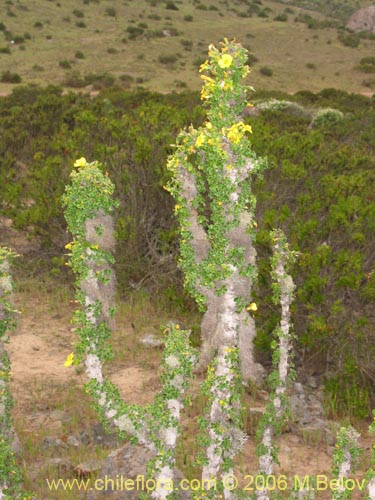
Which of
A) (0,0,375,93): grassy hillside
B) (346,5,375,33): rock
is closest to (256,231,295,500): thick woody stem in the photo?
(0,0,375,93): grassy hillside

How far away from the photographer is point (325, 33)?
1571 inches

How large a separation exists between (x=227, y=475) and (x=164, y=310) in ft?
10.9

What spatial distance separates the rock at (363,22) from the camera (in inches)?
1748

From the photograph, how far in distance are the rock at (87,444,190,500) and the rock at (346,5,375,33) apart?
4767 cm

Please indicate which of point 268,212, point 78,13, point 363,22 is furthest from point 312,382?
point 363,22

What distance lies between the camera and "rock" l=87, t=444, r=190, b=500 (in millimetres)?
2734

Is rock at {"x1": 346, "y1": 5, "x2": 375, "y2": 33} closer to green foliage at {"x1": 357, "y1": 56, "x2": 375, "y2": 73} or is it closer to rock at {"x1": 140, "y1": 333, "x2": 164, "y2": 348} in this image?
green foliage at {"x1": 357, "y1": 56, "x2": 375, "y2": 73}

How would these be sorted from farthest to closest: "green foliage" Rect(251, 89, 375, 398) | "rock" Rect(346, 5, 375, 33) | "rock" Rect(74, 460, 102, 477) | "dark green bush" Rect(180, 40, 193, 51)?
"rock" Rect(346, 5, 375, 33) → "dark green bush" Rect(180, 40, 193, 51) → "green foliage" Rect(251, 89, 375, 398) → "rock" Rect(74, 460, 102, 477)

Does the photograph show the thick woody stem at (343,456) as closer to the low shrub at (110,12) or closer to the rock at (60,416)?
the rock at (60,416)

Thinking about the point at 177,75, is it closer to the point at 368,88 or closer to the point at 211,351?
the point at 368,88

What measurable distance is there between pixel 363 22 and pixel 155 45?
2211 centimetres

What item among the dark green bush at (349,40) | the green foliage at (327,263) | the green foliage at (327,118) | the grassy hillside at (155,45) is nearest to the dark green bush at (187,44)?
the grassy hillside at (155,45)

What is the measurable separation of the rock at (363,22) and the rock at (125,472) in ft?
156

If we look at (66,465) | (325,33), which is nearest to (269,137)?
(66,465)
